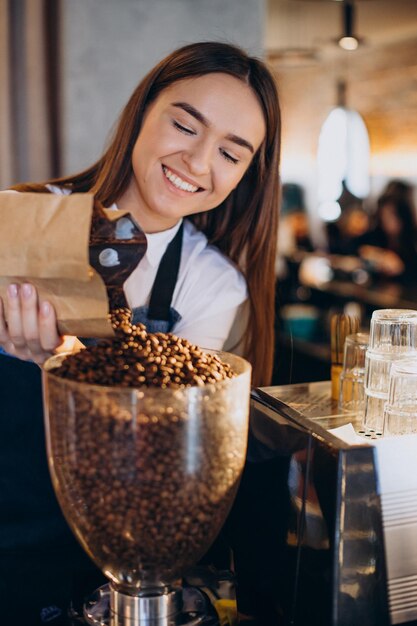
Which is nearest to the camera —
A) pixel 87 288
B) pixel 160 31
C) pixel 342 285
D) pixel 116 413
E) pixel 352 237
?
pixel 116 413

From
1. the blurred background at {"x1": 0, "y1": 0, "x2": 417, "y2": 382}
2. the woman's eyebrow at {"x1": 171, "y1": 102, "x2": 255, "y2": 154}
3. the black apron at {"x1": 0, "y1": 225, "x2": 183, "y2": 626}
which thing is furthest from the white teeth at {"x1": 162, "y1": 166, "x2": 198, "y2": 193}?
the black apron at {"x1": 0, "y1": 225, "x2": 183, "y2": 626}

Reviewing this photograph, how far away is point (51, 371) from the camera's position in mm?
821

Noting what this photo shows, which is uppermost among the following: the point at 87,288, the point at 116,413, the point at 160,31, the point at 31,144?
the point at 160,31

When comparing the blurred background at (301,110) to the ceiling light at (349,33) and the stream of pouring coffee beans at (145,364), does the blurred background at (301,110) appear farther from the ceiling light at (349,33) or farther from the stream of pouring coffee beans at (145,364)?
the stream of pouring coffee beans at (145,364)

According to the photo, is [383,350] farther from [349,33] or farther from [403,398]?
[349,33]

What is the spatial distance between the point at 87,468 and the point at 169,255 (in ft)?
2.80

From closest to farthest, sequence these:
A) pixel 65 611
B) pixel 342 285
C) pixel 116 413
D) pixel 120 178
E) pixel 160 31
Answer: pixel 116 413 → pixel 65 611 → pixel 120 178 → pixel 160 31 → pixel 342 285

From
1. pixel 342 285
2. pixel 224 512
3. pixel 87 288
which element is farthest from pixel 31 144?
pixel 342 285

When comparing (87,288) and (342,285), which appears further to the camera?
(342,285)

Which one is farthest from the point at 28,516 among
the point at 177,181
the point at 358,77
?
the point at 358,77

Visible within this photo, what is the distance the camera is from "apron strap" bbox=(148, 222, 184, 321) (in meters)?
1.50

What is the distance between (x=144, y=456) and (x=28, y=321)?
305 mm

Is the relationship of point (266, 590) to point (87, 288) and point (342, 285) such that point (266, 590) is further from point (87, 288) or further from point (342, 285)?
point (342, 285)

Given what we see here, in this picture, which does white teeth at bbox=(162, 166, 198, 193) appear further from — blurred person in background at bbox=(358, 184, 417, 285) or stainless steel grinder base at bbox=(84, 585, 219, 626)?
blurred person in background at bbox=(358, 184, 417, 285)
